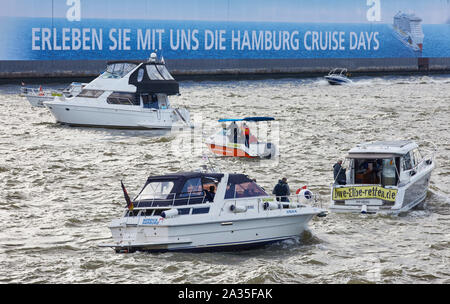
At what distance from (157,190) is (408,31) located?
81.4 metres

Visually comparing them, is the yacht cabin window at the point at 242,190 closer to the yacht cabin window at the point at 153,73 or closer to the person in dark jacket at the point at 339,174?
the person in dark jacket at the point at 339,174

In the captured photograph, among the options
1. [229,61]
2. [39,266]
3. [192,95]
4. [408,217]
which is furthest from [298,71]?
[39,266]

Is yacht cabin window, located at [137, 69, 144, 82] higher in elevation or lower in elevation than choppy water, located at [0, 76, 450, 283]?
higher

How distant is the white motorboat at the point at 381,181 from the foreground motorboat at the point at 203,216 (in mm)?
3363

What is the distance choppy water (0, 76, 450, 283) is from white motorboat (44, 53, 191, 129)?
90 centimetres

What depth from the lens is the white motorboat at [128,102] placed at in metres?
37.8

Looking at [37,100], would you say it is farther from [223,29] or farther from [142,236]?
[223,29]

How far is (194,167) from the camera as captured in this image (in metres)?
27.4

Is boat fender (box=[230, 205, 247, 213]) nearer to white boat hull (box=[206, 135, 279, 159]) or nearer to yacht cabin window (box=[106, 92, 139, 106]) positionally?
white boat hull (box=[206, 135, 279, 159])

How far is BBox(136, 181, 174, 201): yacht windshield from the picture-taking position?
16.8 meters

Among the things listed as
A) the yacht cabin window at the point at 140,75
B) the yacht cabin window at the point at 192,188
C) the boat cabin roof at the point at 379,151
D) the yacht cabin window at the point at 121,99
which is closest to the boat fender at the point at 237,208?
the yacht cabin window at the point at 192,188

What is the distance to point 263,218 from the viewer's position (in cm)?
1656

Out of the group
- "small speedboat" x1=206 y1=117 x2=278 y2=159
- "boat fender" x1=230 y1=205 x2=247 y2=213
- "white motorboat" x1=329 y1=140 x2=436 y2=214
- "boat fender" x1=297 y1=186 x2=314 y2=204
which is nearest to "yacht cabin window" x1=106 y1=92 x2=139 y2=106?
"small speedboat" x1=206 y1=117 x2=278 y2=159

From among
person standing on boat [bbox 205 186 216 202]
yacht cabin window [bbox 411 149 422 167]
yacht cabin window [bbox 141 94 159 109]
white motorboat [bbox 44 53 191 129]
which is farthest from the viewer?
yacht cabin window [bbox 141 94 159 109]
